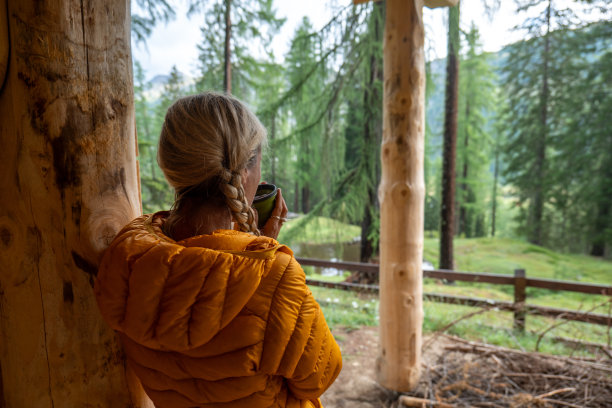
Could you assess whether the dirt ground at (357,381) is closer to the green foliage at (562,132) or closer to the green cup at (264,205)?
the green cup at (264,205)

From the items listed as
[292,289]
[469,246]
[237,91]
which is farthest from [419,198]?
[469,246]

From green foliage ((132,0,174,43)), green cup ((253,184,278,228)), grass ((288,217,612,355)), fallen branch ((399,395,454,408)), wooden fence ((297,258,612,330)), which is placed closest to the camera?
green cup ((253,184,278,228))

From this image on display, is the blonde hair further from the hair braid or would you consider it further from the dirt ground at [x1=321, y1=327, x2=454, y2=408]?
the dirt ground at [x1=321, y1=327, x2=454, y2=408]

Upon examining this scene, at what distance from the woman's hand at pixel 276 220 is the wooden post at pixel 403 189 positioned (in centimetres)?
207

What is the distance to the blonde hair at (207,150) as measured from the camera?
106 centimetres

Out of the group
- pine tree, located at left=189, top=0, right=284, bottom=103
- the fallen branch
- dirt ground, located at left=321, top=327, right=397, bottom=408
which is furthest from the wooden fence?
pine tree, located at left=189, top=0, right=284, bottom=103

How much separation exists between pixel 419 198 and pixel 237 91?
731 centimetres

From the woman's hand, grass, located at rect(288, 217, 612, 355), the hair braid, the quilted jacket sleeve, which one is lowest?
grass, located at rect(288, 217, 612, 355)

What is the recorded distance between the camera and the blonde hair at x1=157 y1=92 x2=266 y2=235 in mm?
1057

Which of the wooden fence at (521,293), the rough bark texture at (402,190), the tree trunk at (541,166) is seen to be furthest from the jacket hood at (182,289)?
the tree trunk at (541,166)

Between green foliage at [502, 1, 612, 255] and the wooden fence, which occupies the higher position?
green foliage at [502, 1, 612, 255]

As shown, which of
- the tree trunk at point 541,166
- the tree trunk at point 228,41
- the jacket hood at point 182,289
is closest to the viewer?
the jacket hood at point 182,289

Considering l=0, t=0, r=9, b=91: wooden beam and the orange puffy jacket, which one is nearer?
the orange puffy jacket

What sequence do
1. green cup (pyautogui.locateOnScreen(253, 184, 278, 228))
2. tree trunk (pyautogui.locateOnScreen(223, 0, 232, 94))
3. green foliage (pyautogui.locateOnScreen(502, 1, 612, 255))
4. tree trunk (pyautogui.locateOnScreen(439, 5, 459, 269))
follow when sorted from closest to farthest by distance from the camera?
green cup (pyautogui.locateOnScreen(253, 184, 278, 228)) → tree trunk (pyautogui.locateOnScreen(223, 0, 232, 94)) → tree trunk (pyautogui.locateOnScreen(439, 5, 459, 269)) → green foliage (pyautogui.locateOnScreen(502, 1, 612, 255))
